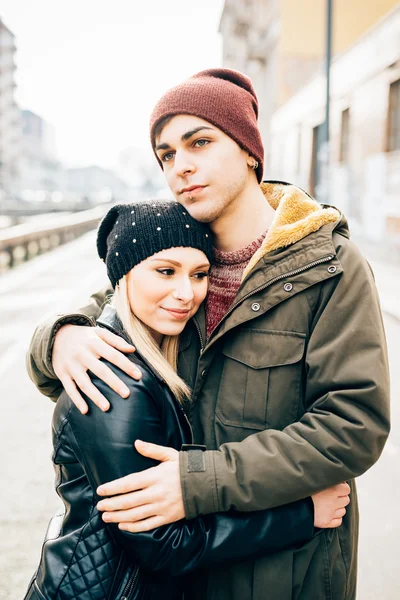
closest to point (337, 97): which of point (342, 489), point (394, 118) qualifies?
point (394, 118)

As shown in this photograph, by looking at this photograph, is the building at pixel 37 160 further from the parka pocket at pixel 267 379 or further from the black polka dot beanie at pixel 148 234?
the parka pocket at pixel 267 379

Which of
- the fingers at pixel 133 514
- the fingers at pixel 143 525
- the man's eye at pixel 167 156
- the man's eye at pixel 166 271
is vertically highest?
the man's eye at pixel 167 156

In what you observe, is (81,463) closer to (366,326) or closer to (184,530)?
(184,530)

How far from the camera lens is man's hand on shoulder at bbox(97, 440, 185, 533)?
1544 mm

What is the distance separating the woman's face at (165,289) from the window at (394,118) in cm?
1491

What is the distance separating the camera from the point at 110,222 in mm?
2201

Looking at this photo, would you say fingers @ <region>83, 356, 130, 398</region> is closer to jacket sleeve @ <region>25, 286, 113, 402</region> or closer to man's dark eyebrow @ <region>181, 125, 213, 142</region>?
jacket sleeve @ <region>25, 286, 113, 402</region>

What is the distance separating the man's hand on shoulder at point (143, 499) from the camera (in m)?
1.54

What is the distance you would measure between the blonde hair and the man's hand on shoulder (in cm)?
32

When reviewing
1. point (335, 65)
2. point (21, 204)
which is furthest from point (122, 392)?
point (21, 204)

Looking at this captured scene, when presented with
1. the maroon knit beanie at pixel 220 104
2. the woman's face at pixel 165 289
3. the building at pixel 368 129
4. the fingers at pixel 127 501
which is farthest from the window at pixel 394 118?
the fingers at pixel 127 501

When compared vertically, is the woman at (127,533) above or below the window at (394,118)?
below

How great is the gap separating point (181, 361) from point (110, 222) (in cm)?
66

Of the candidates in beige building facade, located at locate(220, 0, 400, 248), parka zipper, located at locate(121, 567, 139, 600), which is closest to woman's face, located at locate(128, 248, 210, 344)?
parka zipper, located at locate(121, 567, 139, 600)
